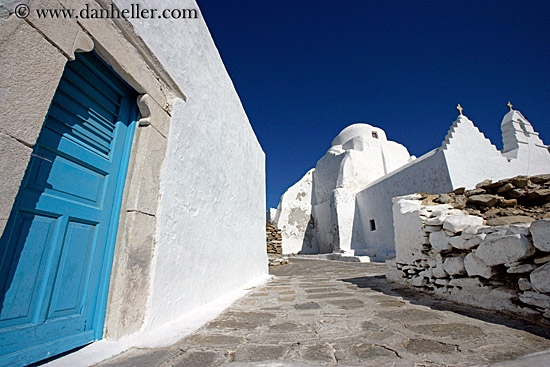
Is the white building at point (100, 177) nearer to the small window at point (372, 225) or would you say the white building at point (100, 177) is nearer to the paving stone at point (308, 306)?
the paving stone at point (308, 306)

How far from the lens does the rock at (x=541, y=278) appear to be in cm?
166

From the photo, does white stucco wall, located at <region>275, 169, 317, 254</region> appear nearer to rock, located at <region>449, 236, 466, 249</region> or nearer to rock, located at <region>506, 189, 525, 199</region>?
rock, located at <region>506, 189, 525, 199</region>

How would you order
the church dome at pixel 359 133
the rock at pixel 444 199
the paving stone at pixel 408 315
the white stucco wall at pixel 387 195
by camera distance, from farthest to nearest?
the church dome at pixel 359 133 < the white stucco wall at pixel 387 195 < the rock at pixel 444 199 < the paving stone at pixel 408 315

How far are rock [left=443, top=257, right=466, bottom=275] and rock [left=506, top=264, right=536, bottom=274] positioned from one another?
1.57 feet

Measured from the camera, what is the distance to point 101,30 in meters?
1.50

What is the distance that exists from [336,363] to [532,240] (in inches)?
66.6

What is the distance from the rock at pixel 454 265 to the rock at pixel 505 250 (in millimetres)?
286

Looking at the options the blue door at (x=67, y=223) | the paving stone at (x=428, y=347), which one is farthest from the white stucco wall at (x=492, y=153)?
the blue door at (x=67, y=223)

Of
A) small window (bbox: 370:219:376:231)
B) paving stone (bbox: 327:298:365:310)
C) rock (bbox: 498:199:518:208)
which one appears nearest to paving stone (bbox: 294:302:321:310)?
paving stone (bbox: 327:298:365:310)

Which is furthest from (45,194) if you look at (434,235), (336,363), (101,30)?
(434,235)

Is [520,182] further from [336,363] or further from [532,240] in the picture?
[336,363]

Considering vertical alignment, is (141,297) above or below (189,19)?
below

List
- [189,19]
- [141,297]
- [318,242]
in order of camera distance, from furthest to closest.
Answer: [318,242]
[189,19]
[141,297]

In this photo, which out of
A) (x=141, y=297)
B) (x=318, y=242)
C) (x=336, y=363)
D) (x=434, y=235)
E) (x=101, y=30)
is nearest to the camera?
(x=336, y=363)
